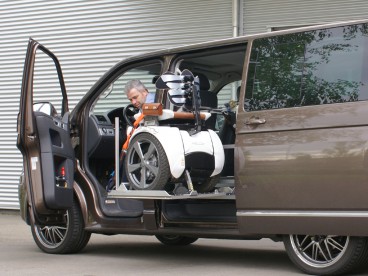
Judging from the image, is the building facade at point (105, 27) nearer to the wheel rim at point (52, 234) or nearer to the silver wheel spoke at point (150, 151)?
the wheel rim at point (52, 234)

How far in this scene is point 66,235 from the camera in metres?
8.06

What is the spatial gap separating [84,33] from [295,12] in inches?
160

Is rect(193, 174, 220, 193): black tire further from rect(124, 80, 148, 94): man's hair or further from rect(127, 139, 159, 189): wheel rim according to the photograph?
rect(124, 80, 148, 94): man's hair

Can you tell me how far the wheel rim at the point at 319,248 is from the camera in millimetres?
6355

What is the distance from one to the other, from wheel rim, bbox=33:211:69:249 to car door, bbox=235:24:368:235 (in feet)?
7.40

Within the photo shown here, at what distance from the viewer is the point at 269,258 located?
7.86 m

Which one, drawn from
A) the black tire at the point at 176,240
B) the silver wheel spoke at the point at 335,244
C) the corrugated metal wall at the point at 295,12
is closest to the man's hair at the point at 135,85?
the black tire at the point at 176,240

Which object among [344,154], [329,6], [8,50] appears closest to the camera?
[344,154]

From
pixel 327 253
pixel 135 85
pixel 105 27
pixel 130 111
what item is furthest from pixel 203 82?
pixel 105 27

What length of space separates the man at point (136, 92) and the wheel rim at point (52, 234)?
1338 mm

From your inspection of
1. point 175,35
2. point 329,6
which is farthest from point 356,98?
point 175,35

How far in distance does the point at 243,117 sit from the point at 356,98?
1.04 m

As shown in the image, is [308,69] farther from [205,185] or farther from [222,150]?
[205,185]

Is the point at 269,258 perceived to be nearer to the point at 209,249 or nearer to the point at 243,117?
the point at 209,249
